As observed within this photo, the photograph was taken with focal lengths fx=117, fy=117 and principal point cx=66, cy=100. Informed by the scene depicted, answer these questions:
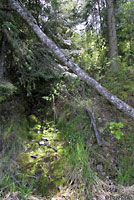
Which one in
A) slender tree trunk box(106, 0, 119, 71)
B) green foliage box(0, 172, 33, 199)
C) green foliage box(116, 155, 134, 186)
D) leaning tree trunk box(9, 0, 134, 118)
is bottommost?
green foliage box(0, 172, 33, 199)

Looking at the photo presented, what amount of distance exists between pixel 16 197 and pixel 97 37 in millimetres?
6551

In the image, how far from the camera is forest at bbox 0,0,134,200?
2.13 meters

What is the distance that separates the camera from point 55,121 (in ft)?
11.9

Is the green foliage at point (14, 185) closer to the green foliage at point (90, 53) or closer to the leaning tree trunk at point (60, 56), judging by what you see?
the leaning tree trunk at point (60, 56)

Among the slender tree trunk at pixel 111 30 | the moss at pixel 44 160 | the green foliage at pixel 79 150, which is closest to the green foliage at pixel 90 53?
A: the slender tree trunk at pixel 111 30

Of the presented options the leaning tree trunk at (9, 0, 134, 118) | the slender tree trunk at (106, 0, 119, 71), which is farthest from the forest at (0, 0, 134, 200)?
the slender tree trunk at (106, 0, 119, 71)

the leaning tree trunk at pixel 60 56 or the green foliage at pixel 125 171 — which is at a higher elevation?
the leaning tree trunk at pixel 60 56

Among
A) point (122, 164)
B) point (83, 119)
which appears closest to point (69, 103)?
point (83, 119)

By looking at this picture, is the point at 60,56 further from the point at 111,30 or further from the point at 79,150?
the point at 111,30

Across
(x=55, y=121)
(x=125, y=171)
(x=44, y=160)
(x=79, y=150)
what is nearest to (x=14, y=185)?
(x=44, y=160)

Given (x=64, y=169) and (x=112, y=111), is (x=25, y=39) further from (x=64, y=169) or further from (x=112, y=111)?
(x=64, y=169)

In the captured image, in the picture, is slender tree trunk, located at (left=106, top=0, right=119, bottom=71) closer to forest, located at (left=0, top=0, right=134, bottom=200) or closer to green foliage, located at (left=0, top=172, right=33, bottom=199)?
forest, located at (left=0, top=0, right=134, bottom=200)

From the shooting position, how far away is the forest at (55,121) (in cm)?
213

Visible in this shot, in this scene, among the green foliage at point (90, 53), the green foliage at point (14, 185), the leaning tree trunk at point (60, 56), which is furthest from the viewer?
the green foliage at point (90, 53)
